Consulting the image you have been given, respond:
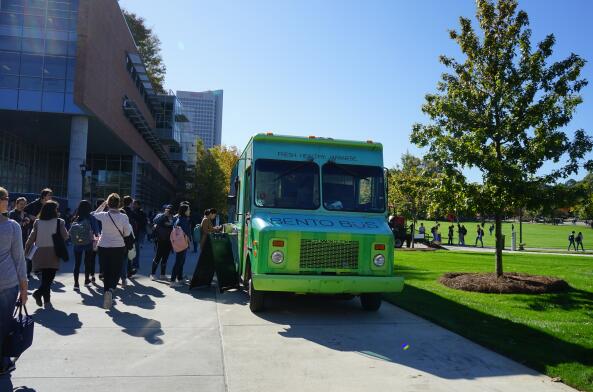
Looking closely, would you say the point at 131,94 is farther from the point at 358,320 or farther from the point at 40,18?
the point at 358,320

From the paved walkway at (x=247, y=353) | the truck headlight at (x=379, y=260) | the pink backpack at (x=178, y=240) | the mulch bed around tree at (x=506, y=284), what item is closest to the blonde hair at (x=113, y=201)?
the paved walkway at (x=247, y=353)

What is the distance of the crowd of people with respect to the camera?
16.1 ft

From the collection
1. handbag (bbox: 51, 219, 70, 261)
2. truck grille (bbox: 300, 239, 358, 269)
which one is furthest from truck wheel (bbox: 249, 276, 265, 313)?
handbag (bbox: 51, 219, 70, 261)

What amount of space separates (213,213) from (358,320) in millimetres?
6074

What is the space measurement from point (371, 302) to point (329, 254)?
158cm

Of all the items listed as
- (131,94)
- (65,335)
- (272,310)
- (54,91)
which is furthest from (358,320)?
(131,94)

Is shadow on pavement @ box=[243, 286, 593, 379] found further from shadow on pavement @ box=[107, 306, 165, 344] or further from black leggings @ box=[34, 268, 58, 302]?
black leggings @ box=[34, 268, 58, 302]

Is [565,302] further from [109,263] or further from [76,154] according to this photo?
[76,154]

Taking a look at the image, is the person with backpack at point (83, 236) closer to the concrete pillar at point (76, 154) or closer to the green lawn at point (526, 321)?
the green lawn at point (526, 321)

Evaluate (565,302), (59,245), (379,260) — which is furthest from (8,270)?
Result: (565,302)

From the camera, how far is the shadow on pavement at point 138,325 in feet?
22.5

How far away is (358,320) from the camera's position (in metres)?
8.29

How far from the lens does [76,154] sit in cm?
3128

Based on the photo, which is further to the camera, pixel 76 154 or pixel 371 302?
pixel 76 154
